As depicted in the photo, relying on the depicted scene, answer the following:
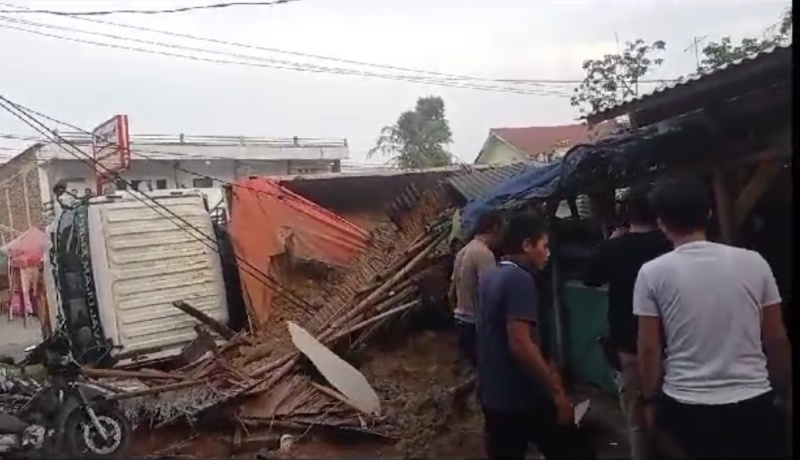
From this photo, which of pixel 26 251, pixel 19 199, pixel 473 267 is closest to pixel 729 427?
pixel 473 267

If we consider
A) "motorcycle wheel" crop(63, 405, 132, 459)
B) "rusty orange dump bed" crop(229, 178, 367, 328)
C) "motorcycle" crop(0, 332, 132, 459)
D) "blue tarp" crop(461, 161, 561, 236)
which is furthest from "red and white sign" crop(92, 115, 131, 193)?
"blue tarp" crop(461, 161, 561, 236)

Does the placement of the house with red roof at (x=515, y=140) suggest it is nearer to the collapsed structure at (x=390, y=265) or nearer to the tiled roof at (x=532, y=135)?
the tiled roof at (x=532, y=135)

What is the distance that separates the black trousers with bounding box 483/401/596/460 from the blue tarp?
3038 millimetres

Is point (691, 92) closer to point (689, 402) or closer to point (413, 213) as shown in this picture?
point (689, 402)

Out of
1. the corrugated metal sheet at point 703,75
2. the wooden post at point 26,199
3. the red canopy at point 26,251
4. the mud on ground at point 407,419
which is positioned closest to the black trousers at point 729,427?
the corrugated metal sheet at point 703,75

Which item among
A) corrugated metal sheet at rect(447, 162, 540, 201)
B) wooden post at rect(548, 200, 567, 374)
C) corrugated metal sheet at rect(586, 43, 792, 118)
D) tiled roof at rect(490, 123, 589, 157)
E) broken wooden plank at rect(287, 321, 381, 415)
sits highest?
tiled roof at rect(490, 123, 589, 157)

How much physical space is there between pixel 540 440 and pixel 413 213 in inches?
273

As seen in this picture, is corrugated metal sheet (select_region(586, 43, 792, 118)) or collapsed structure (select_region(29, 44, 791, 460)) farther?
collapsed structure (select_region(29, 44, 791, 460))

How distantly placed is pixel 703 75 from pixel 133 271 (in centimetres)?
726

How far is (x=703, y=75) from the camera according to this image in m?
5.21

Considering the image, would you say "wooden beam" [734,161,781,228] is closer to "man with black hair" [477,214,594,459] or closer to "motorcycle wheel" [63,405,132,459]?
"man with black hair" [477,214,594,459]

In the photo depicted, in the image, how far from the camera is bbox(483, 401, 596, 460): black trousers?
3.20 m

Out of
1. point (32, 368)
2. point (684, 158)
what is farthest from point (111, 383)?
point (684, 158)

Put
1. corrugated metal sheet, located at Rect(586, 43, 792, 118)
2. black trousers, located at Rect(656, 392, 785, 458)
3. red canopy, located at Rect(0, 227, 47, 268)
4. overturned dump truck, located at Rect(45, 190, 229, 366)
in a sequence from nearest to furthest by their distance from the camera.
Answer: black trousers, located at Rect(656, 392, 785, 458), corrugated metal sheet, located at Rect(586, 43, 792, 118), overturned dump truck, located at Rect(45, 190, 229, 366), red canopy, located at Rect(0, 227, 47, 268)
